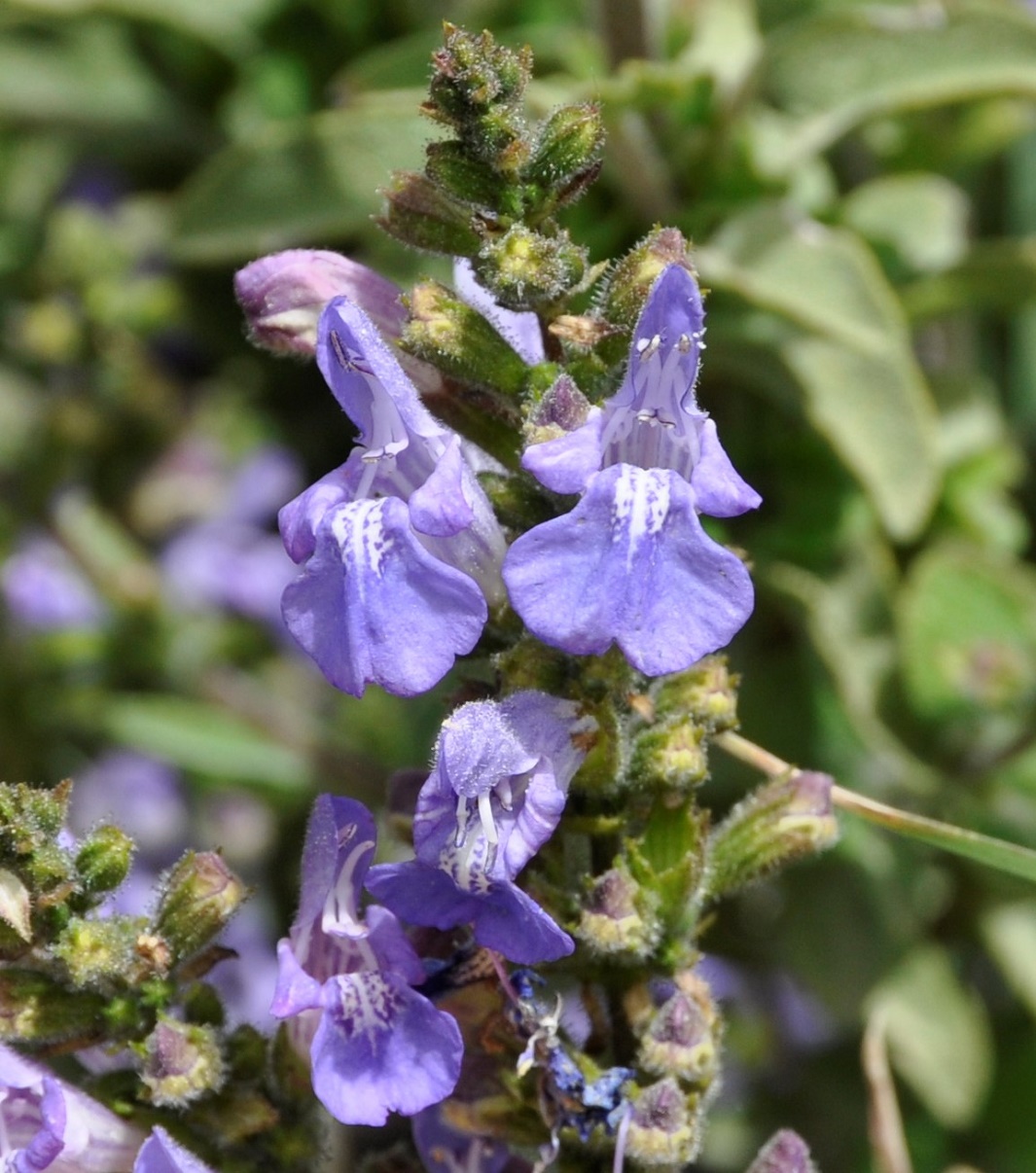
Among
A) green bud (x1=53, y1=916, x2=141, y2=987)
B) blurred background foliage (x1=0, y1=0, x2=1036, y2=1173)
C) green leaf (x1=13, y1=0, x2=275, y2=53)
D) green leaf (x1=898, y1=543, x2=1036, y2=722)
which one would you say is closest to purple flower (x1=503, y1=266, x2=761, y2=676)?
green bud (x1=53, y1=916, x2=141, y2=987)

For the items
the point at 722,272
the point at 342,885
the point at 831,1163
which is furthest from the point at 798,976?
the point at 342,885

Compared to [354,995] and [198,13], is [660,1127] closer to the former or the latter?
[354,995]


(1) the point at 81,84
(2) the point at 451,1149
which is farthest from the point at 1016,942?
(1) the point at 81,84

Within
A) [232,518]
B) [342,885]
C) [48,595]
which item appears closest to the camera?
[342,885]

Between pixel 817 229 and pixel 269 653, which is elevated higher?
pixel 817 229

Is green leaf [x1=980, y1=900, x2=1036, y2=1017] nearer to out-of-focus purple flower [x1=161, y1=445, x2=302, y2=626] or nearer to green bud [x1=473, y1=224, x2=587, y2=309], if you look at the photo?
out-of-focus purple flower [x1=161, y1=445, x2=302, y2=626]

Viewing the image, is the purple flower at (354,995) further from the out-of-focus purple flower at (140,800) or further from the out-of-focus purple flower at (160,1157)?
the out-of-focus purple flower at (140,800)

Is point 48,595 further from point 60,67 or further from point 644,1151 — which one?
point 644,1151
